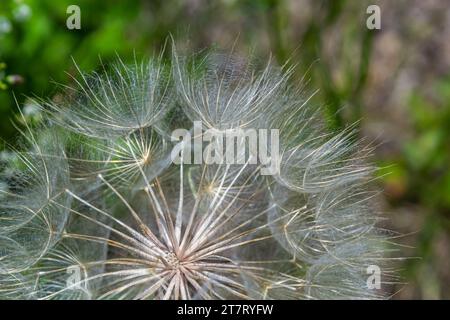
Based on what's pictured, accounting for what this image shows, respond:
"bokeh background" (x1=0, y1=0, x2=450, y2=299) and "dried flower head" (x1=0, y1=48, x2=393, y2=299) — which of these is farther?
"bokeh background" (x1=0, y1=0, x2=450, y2=299)

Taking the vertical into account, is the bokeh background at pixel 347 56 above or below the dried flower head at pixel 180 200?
above

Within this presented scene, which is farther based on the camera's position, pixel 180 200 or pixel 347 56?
pixel 347 56

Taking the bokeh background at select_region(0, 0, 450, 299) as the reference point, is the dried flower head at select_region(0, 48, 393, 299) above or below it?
below

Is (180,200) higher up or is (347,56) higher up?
(347,56)

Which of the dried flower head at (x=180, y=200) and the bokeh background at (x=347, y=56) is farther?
the bokeh background at (x=347, y=56)

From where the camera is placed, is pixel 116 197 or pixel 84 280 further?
pixel 116 197
